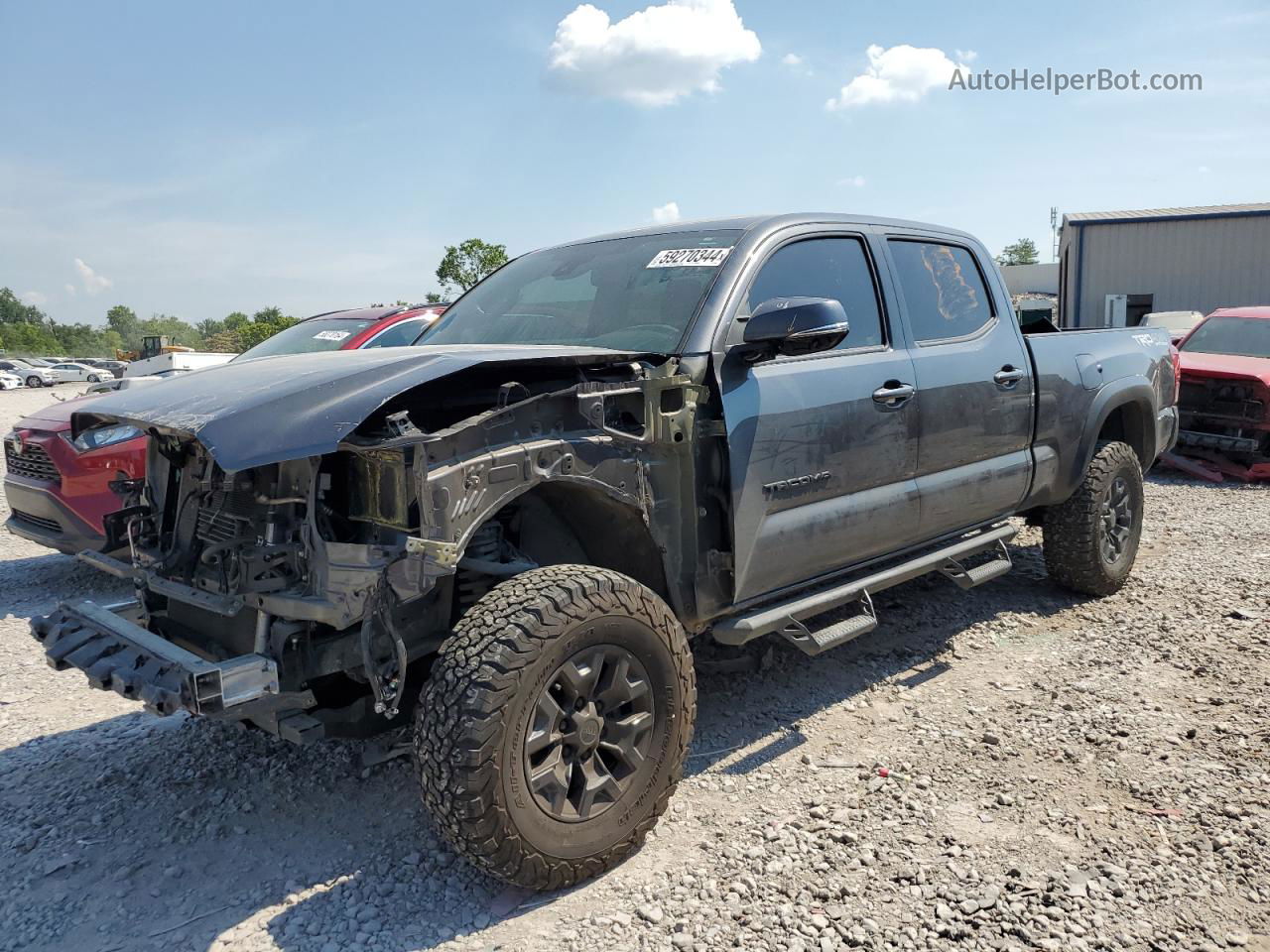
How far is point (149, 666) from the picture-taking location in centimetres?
262

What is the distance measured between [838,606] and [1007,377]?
151 cm

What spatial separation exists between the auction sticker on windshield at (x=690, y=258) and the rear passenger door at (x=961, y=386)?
1011mm

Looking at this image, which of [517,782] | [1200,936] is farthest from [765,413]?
[1200,936]

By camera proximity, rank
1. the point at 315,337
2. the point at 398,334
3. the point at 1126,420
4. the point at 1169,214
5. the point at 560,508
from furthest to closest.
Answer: the point at 1169,214, the point at 315,337, the point at 398,334, the point at 1126,420, the point at 560,508

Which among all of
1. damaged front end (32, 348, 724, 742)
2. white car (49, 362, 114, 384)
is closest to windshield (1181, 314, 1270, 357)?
damaged front end (32, 348, 724, 742)

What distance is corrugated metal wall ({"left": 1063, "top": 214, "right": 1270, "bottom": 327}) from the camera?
987 inches

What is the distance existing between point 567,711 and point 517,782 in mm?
261

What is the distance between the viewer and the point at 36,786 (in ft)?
11.6

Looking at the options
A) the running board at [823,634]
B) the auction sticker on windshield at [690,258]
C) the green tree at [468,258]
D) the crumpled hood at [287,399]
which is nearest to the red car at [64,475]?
the auction sticker on windshield at [690,258]

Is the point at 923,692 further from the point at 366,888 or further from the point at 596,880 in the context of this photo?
the point at 366,888

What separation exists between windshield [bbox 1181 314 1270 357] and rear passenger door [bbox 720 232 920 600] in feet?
27.3

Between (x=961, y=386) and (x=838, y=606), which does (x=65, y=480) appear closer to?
(x=838, y=606)

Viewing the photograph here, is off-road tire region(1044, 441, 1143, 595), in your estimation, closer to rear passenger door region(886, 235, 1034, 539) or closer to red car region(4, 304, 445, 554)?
rear passenger door region(886, 235, 1034, 539)

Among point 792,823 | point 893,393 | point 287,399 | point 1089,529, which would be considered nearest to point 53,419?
point 287,399
